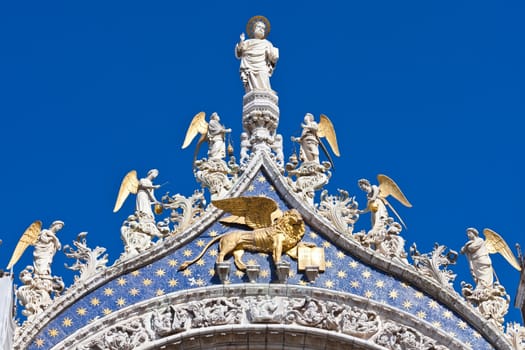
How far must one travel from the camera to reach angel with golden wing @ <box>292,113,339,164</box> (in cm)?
2002

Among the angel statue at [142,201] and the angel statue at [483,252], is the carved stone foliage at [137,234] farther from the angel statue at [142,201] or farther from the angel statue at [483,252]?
the angel statue at [483,252]

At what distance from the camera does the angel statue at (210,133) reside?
2009 cm

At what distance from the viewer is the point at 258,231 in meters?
18.8

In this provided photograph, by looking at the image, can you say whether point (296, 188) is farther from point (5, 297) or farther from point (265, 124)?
point (5, 297)

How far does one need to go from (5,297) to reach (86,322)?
1.11 meters

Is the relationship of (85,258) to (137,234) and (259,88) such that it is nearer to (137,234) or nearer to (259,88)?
(137,234)

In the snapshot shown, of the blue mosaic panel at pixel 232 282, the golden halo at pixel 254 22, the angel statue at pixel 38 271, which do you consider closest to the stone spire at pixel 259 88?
the golden halo at pixel 254 22

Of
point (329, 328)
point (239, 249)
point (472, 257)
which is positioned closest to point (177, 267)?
point (239, 249)

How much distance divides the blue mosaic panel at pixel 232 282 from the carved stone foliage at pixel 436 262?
→ 28 centimetres

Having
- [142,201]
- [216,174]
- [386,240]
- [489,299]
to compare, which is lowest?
[489,299]

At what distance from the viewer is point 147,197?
64.0 ft

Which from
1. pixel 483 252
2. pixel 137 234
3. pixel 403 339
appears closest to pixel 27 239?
pixel 137 234

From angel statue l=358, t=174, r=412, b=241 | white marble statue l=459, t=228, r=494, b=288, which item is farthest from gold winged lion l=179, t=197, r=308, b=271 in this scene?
white marble statue l=459, t=228, r=494, b=288

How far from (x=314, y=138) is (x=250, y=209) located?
160 cm
